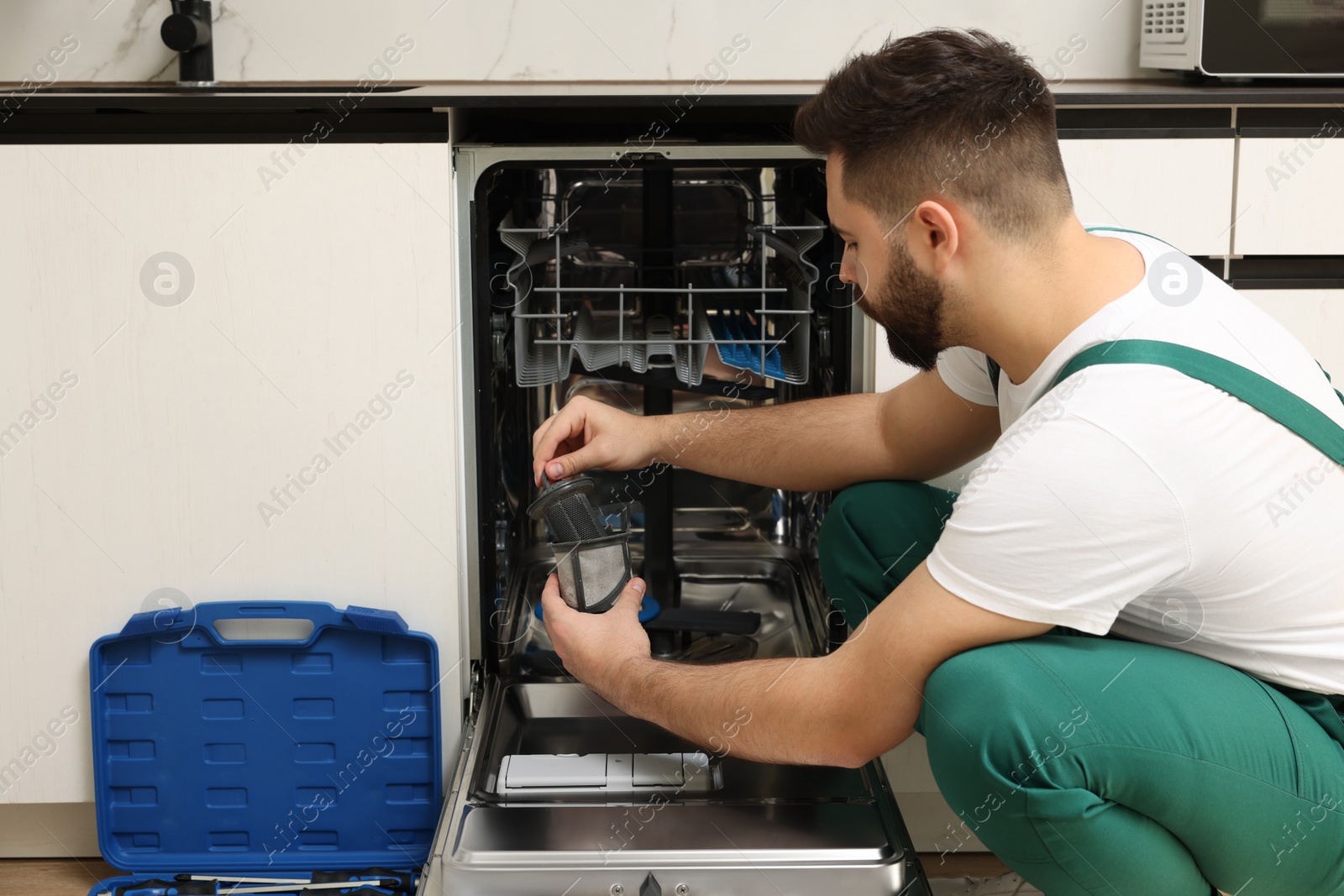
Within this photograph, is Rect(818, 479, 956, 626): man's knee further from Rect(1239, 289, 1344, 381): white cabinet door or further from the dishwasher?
Rect(1239, 289, 1344, 381): white cabinet door

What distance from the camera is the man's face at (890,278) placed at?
1.01 meters

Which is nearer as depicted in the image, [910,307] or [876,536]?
[910,307]

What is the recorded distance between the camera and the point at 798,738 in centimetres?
100

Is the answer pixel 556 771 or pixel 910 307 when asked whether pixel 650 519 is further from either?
pixel 910 307

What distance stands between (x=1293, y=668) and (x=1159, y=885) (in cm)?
21

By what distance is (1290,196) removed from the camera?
127 centimetres

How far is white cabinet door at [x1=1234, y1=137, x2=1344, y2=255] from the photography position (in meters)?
1.26

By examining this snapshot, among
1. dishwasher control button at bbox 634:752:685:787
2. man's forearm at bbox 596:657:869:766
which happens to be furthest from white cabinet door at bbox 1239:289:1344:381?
dishwasher control button at bbox 634:752:685:787

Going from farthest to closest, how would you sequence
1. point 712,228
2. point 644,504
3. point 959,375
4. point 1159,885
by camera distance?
point 712,228 → point 644,504 → point 959,375 → point 1159,885

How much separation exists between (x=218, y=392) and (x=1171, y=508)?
976 millimetres

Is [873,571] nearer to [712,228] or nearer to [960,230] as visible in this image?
[960,230]

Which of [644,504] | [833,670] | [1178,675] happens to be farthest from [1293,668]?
[644,504]

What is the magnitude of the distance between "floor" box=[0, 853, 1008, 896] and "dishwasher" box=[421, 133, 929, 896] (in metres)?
0.31

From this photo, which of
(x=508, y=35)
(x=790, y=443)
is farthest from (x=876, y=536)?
(x=508, y=35)
